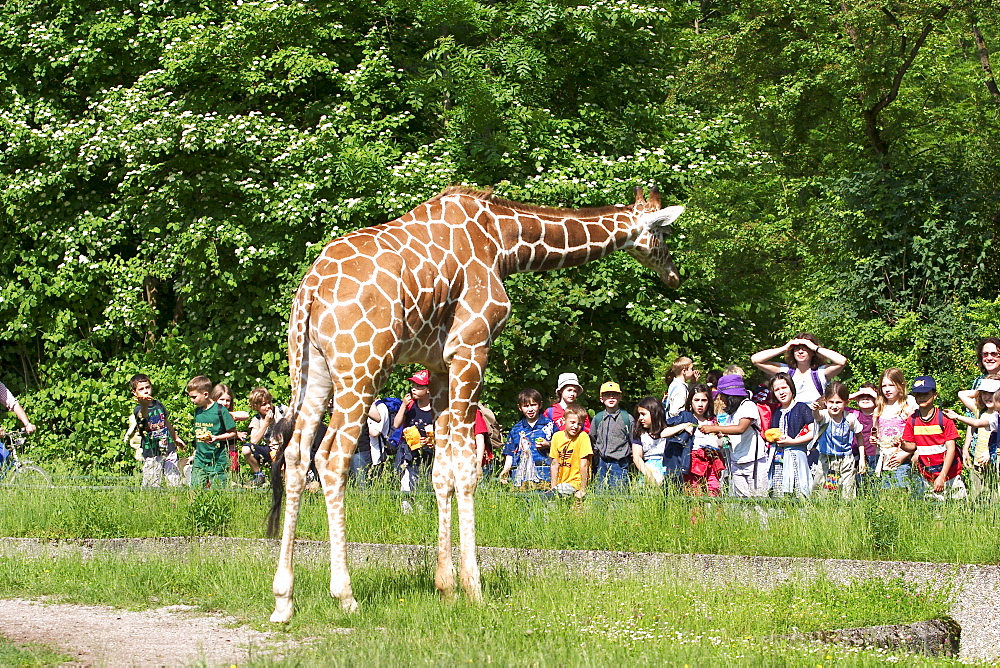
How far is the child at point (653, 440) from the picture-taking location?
484 inches

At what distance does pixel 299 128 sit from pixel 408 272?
11696 millimetres

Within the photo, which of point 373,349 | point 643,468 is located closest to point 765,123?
point 643,468

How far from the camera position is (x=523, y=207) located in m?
10.2

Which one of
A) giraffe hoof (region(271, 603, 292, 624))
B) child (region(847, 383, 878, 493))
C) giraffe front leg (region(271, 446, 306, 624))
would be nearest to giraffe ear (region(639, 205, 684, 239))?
child (region(847, 383, 878, 493))

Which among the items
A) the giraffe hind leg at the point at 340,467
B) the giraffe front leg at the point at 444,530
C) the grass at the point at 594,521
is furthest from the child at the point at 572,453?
the giraffe hind leg at the point at 340,467

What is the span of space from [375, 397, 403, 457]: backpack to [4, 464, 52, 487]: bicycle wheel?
3.53 meters

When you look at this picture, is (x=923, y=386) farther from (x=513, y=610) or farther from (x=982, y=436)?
(x=513, y=610)

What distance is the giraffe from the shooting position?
8695 millimetres

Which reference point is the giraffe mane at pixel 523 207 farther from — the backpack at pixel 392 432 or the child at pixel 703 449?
the backpack at pixel 392 432

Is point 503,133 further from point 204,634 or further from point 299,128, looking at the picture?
point 204,634

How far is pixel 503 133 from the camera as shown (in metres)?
17.8

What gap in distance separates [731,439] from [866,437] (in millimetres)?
1232

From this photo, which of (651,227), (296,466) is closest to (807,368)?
(651,227)

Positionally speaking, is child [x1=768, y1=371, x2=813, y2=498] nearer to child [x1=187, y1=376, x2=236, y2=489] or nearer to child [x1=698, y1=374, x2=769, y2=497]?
child [x1=698, y1=374, x2=769, y2=497]
